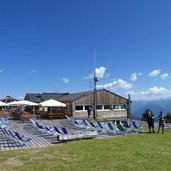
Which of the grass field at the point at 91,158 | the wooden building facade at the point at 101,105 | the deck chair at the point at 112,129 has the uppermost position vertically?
the wooden building facade at the point at 101,105

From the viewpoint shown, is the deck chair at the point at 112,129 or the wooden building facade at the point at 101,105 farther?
the wooden building facade at the point at 101,105

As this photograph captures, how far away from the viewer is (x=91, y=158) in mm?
10602

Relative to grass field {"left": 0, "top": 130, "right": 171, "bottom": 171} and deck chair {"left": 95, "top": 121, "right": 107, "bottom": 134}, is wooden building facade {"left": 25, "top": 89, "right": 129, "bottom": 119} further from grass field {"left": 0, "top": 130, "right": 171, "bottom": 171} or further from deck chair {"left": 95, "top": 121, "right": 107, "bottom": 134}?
grass field {"left": 0, "top": 130, "right": 171, "bottom": 171}

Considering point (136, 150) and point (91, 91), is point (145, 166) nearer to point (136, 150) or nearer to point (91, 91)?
point (136, 150)

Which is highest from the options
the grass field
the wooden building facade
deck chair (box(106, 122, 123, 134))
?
the wooden building facade

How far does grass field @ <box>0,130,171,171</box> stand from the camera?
30.6 ft

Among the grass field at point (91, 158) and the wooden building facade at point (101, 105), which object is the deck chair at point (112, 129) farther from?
the wooden building facade at point (101, 105)

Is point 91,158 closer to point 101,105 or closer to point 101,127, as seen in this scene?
point 101,127

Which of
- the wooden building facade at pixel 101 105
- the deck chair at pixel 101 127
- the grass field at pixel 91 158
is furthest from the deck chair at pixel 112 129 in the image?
the wooden building facade at pixel 101 105

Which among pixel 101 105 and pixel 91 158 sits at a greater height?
pixel 101 105

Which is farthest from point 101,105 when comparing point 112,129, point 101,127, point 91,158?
point 91,158

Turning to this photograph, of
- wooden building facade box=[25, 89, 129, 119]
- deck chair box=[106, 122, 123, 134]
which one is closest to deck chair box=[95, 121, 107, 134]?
deck chair box=[106, 122, 123, 134]

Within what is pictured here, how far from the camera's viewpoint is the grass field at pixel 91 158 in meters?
9.33

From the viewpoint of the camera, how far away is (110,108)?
40812 mm
